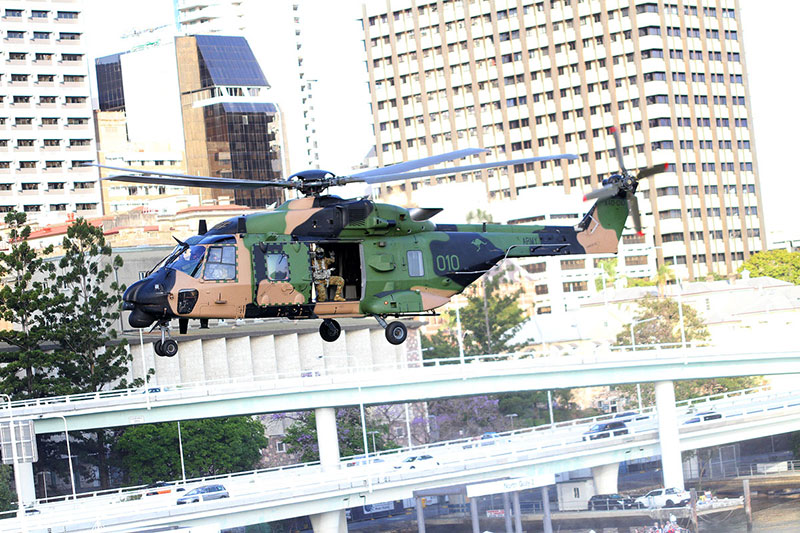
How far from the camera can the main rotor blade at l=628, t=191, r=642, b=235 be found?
39.3m

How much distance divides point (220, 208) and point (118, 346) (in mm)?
50726

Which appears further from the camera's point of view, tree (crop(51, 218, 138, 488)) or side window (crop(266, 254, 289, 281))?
tree (crop(51, 218, 138, 488))

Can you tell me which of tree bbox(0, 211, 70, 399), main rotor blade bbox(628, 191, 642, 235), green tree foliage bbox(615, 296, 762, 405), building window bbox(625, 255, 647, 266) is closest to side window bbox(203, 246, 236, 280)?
main rotor blade bbox(628, 191, 642, 235)

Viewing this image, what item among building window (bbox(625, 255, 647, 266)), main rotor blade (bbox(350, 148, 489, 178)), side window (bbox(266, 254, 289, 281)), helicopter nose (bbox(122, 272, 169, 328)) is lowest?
helicopter nose (bbox(122, 272, 169, 328))

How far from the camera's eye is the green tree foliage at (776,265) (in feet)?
583

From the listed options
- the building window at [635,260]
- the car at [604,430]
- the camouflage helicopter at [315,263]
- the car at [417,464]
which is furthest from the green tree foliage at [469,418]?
the camouflage helicopter at [315,263]

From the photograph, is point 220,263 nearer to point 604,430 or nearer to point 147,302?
point 147,302

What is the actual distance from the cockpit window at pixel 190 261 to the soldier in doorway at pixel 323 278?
287 centimetres

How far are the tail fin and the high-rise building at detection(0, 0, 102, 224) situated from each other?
470ft

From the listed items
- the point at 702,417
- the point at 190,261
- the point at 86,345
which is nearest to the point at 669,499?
the point at 702,417

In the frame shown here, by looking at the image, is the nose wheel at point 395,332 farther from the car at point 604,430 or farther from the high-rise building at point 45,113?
the high-rise building at point 45,113

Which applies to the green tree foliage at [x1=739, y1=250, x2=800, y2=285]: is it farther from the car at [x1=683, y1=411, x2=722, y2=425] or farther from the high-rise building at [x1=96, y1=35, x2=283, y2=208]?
the car at [x1=683, y1=411, x2=722, y2=425]

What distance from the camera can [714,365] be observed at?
301 feet

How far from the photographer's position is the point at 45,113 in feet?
593
